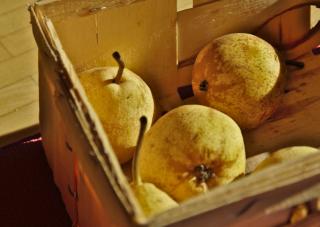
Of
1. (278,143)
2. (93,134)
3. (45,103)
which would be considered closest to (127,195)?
(93,134)

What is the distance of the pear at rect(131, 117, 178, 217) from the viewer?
0.66 m

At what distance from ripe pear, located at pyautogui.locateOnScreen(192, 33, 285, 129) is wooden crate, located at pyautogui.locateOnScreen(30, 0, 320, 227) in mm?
60

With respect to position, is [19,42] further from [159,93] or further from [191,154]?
[191,154]

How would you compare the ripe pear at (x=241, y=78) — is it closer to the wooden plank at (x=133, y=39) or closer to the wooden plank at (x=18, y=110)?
the wooden plank at (x=133, y=39)

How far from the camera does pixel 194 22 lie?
0.94 metres

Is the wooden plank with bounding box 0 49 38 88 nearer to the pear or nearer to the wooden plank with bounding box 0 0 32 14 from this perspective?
the wooden plank with bounding box 0 0 32 14

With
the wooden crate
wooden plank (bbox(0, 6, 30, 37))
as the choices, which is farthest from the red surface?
wooden plank (bbox(0, 6, 30, 37))

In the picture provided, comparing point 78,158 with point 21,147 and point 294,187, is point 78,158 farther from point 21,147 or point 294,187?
point 21,147

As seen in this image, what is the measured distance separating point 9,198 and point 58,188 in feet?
0.23

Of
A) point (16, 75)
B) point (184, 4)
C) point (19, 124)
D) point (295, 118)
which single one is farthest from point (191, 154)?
point (184, 4)

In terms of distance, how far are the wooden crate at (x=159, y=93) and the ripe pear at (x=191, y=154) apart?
0.09 meters

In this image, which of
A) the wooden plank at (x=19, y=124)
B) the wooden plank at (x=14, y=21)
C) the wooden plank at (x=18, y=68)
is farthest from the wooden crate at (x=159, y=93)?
the wooden plank at (x=14, y=21)

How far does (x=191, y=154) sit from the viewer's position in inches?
28.9

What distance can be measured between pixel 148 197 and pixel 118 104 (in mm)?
164
